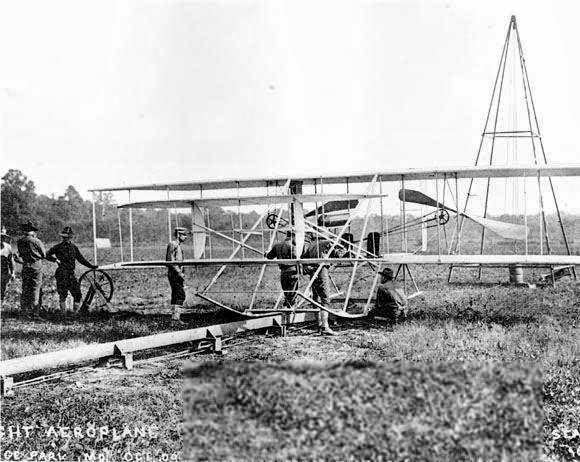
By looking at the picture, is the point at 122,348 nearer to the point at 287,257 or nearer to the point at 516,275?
the point at 287,257

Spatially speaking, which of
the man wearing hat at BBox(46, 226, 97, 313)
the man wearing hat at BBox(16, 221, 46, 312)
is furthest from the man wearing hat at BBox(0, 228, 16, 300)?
the man wearing hat at BBox(46, 226, 97, 313)

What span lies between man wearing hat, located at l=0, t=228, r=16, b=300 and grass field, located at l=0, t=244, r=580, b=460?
53cm

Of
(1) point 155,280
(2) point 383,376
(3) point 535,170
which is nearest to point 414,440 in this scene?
(2) point 383,376

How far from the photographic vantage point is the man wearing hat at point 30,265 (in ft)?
36.3

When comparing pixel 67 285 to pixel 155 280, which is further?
pixel 155 280

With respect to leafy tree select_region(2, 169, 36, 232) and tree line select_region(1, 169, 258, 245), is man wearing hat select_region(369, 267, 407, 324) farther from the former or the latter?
leafy tree select_region(2, 169, 36, 232)

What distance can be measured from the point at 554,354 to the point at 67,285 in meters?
9.12

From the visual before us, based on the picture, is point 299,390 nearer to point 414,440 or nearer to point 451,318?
point 414,440

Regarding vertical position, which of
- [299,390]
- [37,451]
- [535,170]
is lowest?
[37,451]

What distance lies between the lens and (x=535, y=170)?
9.26 meters

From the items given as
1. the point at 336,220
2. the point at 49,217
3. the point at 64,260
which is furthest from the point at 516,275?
the point at 49,217

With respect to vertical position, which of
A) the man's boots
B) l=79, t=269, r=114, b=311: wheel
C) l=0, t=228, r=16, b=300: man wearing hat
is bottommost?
the man's boots

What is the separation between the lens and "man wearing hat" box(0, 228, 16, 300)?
38.7 feet

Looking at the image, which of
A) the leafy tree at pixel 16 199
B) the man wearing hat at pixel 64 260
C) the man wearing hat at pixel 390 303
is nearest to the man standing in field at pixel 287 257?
the man wearing hat at pixel 390 303
